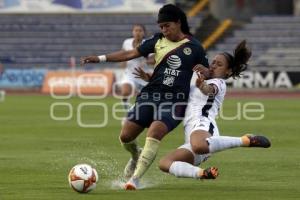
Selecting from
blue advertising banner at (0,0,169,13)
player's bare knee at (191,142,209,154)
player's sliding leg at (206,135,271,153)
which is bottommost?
blue advertising banner at (0,0,169,13)

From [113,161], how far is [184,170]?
12.7 ft

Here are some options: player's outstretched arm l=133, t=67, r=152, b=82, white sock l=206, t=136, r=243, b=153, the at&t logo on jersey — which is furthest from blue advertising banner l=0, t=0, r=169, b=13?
white sock l=206, t=136, r=243, b=153

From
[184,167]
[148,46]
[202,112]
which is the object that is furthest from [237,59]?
[184,167]

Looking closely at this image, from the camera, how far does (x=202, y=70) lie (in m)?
11.0

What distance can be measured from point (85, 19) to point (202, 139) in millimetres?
38316

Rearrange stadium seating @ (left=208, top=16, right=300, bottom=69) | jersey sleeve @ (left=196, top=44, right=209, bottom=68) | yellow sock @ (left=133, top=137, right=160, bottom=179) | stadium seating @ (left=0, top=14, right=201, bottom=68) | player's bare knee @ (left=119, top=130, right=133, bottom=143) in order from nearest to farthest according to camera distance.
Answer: yellow sock @ (left=133, top=137, right=160, bottom=179) < jersey sleeve @ (left=196, top=44, right=209, bottom=68) < player's bare knee @ (left=119, top=130, right=133, bottom=143) < stadium seating @ (left=208, top=16, right=300, bottom=69) < stadium seating @ (left=0, top=14, right=201, bottom=68)

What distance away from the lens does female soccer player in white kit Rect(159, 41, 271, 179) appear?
417 inches

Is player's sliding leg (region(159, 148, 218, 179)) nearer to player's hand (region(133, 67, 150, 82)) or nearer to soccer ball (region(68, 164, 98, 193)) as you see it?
soccer ball (region(68, 164, 98, 193))

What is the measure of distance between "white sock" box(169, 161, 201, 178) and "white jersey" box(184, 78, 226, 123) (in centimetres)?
69

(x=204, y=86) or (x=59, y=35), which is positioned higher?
(x=204, y=86)

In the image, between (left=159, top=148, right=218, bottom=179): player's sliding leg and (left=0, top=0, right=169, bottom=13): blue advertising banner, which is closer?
(left=159, top=148, right=218, bottom=179): player's sliding leg

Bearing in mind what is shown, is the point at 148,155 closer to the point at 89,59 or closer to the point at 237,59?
the point at 89,59

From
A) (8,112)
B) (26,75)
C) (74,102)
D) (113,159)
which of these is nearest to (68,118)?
(8,112)

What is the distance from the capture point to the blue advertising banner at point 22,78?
4097 centimetres
